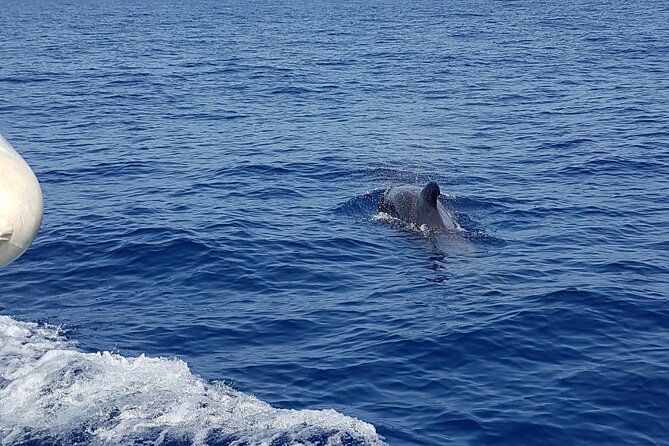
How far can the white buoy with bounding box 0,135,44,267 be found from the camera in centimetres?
507

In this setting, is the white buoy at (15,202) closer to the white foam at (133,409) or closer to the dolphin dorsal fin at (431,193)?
the white foam at (133,409)

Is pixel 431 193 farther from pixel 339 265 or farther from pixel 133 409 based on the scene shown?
pixel 133 409

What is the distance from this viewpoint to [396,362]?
14594mm

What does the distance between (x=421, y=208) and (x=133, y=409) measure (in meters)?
10.6

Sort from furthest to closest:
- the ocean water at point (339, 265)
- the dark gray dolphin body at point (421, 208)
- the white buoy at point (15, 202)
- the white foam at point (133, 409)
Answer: the dark gray dolphin body at point (421, 208), the ocean water at point (339, 265), the white foam at point (133, 409), the white buoy at point (15, 202)

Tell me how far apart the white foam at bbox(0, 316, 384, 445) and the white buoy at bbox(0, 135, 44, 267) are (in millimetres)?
7052

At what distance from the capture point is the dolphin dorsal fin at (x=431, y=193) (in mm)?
21375

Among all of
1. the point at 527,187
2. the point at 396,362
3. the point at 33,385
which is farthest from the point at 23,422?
the point at 527,187

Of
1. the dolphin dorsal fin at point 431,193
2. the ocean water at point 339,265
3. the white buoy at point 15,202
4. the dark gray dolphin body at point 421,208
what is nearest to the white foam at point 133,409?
the ocean water at point 339,265

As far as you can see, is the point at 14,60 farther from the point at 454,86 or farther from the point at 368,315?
the point at 368,315

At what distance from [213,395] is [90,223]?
999 cm

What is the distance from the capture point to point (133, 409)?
12719 millimetres

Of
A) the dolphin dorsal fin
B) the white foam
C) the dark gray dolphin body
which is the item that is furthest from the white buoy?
the dolphin dorsal fin

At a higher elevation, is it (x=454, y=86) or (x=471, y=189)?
(x=454, y=86)
